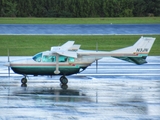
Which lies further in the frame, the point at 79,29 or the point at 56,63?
the point at 79,29

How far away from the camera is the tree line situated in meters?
70.4

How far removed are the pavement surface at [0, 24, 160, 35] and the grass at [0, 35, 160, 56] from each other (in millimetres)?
2704

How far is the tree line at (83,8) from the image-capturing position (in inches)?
2771

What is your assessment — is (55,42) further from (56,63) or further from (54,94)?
(54,94)

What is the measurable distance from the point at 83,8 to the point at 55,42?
27572 mm

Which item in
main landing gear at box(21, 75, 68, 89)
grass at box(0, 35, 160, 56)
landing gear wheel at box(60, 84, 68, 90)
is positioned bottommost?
landing gear wheel at box(60, 84, 68, 90)

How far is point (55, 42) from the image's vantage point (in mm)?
43875

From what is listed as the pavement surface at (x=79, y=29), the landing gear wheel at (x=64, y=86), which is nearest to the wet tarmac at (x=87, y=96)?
the landing gear wheel at (x=64, y=86)

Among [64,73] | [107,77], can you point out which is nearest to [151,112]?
[64,73]

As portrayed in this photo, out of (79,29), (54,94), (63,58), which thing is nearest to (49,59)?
(63,58)

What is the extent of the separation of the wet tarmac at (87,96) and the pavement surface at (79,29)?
19971 mm

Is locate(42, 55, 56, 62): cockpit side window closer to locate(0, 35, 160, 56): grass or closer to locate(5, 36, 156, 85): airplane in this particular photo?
locate(5, 36, 156, 85): airplane

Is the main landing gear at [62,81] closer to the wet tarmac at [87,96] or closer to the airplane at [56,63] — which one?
the airplane at [56,63]

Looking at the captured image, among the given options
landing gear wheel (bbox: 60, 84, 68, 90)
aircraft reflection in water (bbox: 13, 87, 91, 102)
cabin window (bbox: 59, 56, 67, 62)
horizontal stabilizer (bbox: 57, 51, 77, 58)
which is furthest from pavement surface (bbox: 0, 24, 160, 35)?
aircraft reflection in water (bbox: 13, 87, 91, 102)
